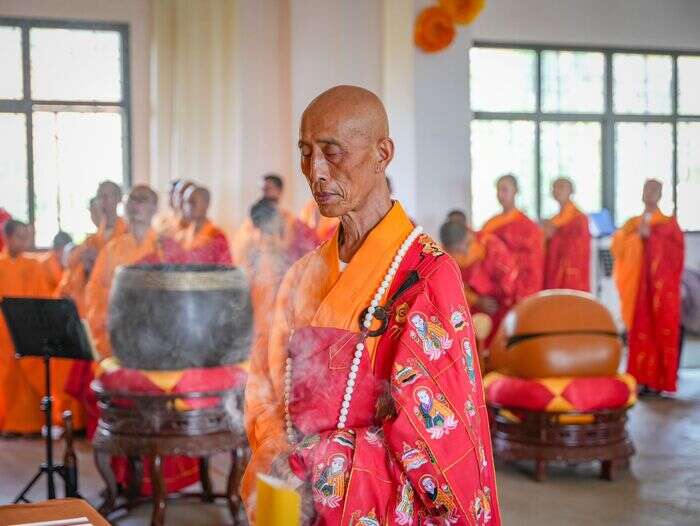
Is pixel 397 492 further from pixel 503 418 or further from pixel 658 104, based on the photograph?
pixel 658 104

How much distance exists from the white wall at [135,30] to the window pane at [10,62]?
1.41ft

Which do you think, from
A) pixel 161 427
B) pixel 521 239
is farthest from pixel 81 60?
pixel 161 427

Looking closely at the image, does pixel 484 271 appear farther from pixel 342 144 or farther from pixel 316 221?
pixel 342 144

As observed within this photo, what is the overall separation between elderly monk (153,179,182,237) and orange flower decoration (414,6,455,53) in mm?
2243

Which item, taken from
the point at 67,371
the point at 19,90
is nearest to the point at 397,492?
the point at 67,371

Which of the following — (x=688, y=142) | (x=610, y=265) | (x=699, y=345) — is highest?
(x=688, y=142)

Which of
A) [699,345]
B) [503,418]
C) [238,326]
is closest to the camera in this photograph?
[238,326]

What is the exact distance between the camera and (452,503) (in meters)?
1.51

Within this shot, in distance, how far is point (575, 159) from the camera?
32.7ft

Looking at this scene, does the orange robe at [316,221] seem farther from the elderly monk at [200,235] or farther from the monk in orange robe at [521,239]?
the monk in orange robe at [521,239]

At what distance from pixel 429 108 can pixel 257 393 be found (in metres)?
6.16

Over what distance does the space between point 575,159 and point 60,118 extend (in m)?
5.71

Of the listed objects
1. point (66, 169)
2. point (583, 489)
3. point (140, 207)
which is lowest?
point (583, 489)

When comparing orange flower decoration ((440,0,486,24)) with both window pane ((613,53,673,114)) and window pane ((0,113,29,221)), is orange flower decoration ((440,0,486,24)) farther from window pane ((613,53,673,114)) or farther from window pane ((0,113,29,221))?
window pane ((0,113,29,221))
